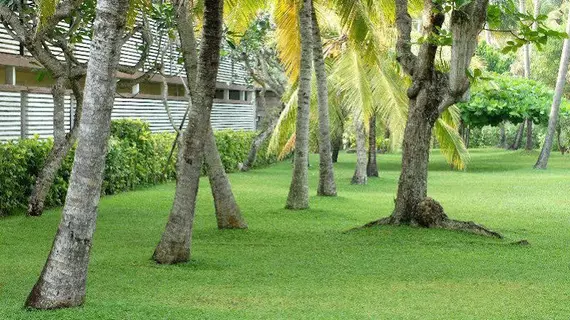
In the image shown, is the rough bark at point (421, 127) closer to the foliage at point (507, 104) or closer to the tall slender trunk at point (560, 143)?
the foliage at point (507, 104)

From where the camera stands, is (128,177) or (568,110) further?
(568,110)

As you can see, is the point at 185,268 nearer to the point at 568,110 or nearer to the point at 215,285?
the point at 215,285

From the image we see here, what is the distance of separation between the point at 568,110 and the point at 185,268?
28.6 m

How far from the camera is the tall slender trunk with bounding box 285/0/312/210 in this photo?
17.4 metres

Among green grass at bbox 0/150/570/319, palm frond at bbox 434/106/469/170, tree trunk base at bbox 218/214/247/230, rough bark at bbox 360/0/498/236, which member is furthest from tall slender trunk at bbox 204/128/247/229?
palm frond at bbox 434/106/469/170

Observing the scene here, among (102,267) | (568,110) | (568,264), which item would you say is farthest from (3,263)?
(568,110)

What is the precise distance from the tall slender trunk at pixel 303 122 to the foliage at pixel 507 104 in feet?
52.0

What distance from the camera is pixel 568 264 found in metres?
11.3

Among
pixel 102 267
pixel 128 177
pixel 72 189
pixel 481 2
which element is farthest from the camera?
pixel 128 177

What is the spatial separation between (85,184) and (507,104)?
27.4m

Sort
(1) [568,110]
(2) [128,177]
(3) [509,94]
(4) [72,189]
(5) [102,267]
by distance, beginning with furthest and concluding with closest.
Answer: (1) [568,110] → (3) [509,94] → (2) [128,177] → (5) [102,267] → (4) [72,189]

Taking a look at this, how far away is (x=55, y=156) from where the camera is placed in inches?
608

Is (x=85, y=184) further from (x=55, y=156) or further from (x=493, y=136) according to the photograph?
(x=493, y=136)

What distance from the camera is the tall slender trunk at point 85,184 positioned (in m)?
7.37
